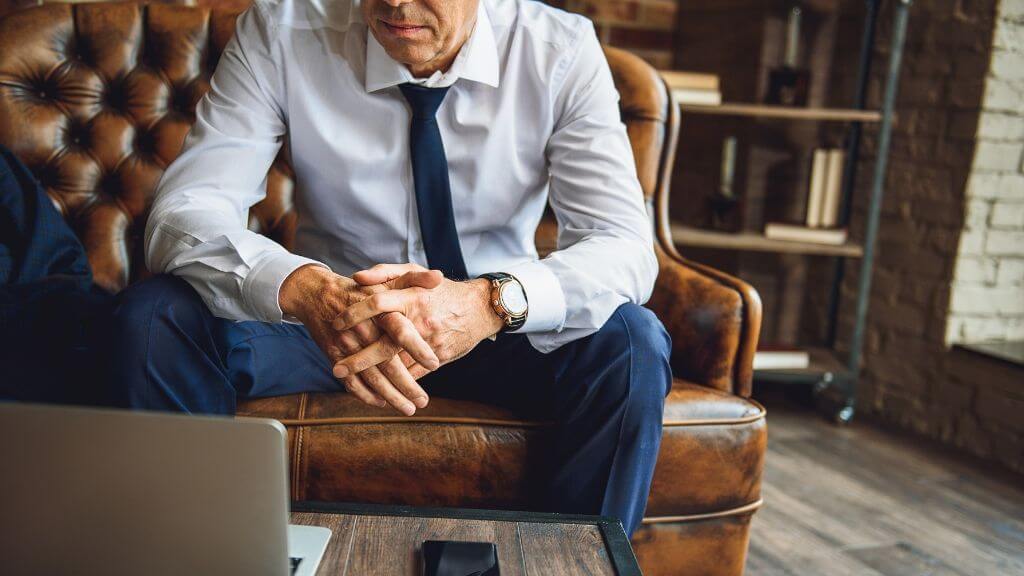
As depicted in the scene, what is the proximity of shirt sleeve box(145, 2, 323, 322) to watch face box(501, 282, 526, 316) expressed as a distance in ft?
0.88

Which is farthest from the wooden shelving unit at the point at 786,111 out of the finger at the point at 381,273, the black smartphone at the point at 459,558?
the black smartphone at the point at 459,558

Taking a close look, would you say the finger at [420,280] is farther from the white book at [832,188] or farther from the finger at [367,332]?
the white book at [832,188]

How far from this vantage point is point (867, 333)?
103 inches

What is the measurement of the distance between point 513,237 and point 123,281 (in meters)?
0.76

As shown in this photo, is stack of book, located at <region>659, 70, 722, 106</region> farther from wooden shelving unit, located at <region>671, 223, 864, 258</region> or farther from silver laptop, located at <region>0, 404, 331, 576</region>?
silver laptop, located at <region>0, 404, 331, 576</region>

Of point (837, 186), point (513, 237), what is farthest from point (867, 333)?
point (513, 237)

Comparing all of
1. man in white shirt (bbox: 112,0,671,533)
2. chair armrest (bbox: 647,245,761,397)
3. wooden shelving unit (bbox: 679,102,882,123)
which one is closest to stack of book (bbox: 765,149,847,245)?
wooden shelving unit (bbox: 679,102,882,123)

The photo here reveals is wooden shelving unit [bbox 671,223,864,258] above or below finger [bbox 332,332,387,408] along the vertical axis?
below

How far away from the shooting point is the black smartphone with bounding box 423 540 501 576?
682 millimetres

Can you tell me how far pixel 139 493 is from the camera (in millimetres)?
547

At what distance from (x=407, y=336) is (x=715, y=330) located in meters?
0.58

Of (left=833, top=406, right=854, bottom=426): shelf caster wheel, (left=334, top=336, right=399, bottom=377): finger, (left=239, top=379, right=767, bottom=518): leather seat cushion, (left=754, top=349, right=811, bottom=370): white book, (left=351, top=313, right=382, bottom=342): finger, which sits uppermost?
(left=351, top=313, right=382, bottom=342): finger

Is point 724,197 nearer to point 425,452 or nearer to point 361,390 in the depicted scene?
point 425,452

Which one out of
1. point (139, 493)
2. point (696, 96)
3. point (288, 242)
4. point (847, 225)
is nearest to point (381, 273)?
point (139, 493)
